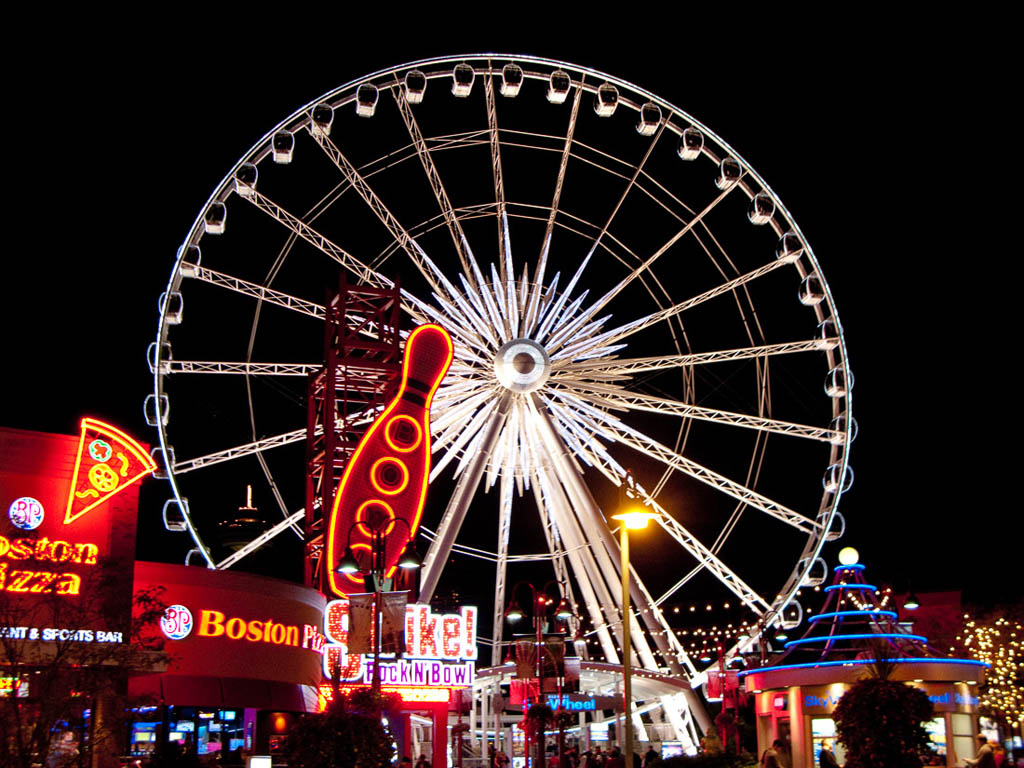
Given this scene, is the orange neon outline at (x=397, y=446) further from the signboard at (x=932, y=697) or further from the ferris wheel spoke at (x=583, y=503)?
the signboard at (x=932, y=697)

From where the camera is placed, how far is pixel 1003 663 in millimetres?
44906

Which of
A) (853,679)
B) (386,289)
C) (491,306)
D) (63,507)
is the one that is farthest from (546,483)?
(63,507)

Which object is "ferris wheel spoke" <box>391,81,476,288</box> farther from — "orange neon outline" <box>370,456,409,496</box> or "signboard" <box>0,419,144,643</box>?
"signboard" <box>0,419,144,643</box>

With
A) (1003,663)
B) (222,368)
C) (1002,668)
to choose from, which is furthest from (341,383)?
(1003,663)

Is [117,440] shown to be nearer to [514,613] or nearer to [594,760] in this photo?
[514,613]

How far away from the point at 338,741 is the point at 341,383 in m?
15.4

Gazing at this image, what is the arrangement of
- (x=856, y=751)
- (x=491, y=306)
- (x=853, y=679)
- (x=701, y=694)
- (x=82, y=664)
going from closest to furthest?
(x=856, y=751) → (x=82, y=664) → (x=853, y=679) → (x=491, y=306) → (x=701, y=694)

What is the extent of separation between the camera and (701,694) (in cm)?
3306

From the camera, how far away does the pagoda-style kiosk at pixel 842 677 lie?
87.2 ft

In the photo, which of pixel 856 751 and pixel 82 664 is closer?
pixel 856 751

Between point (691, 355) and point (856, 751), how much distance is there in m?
14.9

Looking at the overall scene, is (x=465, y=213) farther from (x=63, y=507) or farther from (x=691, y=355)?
(x=63, y=507)

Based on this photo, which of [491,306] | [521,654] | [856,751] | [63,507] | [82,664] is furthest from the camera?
[491,306]

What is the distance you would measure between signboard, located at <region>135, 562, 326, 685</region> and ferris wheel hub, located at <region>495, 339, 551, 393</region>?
25.0 feet
